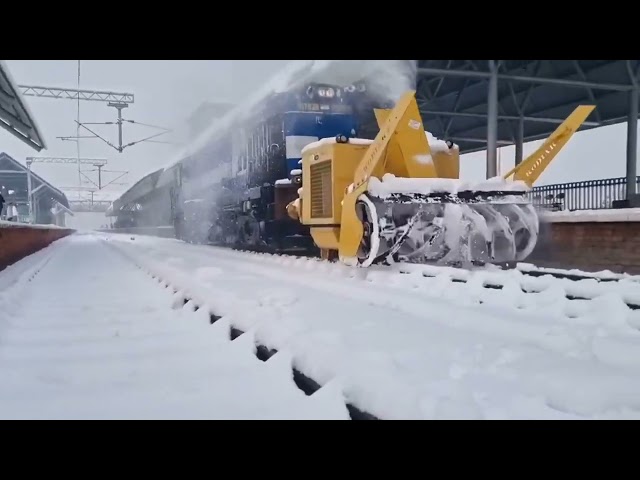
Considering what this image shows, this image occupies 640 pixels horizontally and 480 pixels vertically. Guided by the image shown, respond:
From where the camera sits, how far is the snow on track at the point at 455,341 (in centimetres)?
210

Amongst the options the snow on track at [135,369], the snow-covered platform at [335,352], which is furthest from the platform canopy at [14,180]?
the snow-covered platform at [335,352]

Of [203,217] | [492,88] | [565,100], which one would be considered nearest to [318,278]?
[203,217]

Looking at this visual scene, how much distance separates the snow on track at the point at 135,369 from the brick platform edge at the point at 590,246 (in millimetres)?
5144

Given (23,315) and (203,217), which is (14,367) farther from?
(203,217)

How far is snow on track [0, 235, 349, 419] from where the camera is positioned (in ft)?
7.02

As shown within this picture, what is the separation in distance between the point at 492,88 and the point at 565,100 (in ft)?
24.0

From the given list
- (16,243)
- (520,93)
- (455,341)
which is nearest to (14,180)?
(16,243)

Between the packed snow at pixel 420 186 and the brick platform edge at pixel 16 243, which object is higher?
the packed snow at pixel 420 186

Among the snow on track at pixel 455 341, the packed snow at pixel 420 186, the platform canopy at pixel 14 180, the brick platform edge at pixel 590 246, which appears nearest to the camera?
the snow on track at pixel 455 341

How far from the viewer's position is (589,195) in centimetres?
1574

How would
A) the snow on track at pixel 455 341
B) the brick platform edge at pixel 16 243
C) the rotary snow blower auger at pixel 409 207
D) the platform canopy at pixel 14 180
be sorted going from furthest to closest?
the platform canopy at pixel 14 180 < the brick platform edge at pixel 16 243 < the rotary snow blower auger at pixel 409 207 < the snow on track at pixel 455 341

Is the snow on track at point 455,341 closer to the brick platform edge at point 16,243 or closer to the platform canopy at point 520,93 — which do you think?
the brick platform edge at point 16,243

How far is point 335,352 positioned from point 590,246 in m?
5.56

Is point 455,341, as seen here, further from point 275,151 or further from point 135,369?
point 275,151
